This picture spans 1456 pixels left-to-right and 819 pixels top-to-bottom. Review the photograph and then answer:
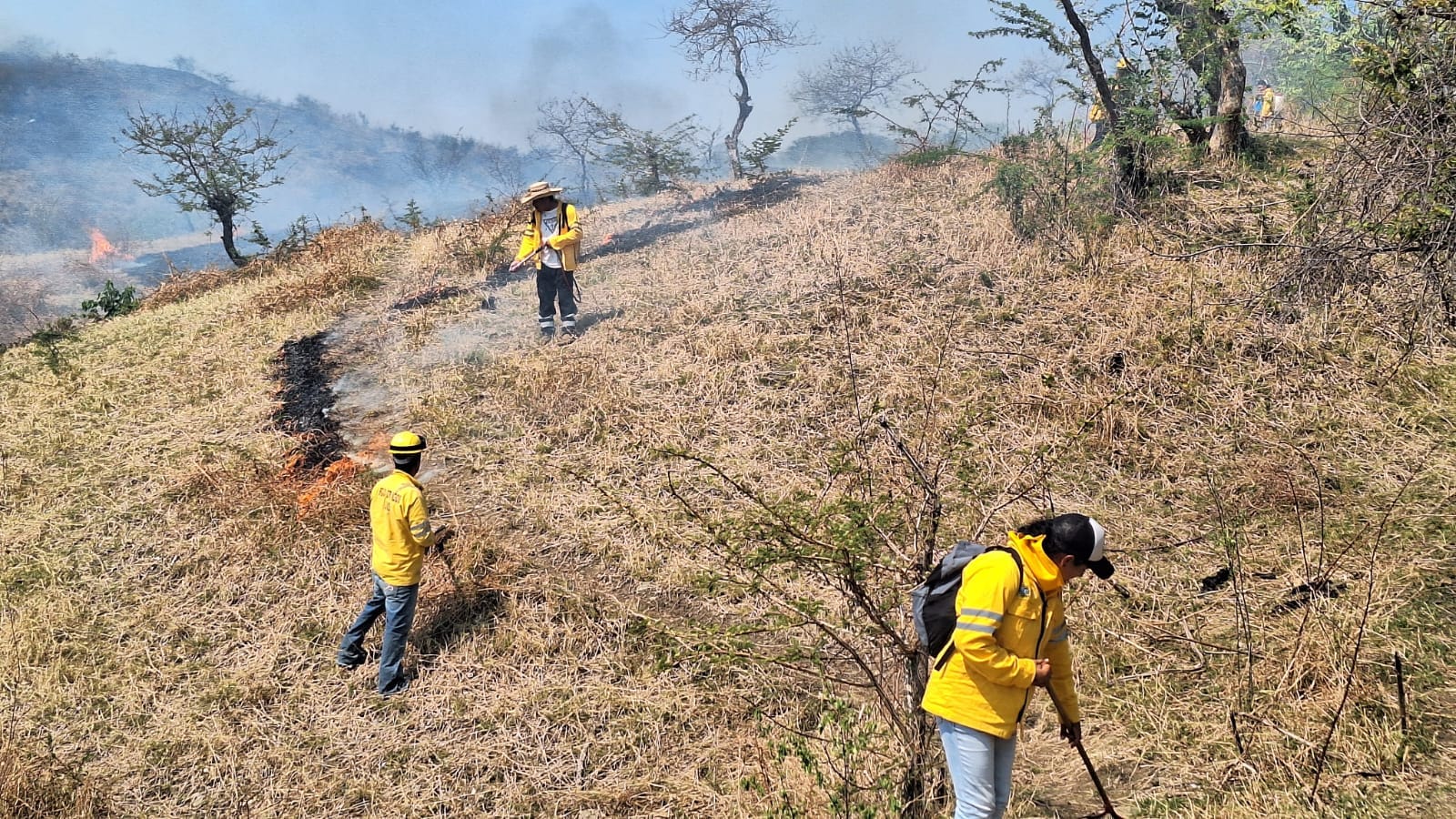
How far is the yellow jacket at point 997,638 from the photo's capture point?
7.47ft

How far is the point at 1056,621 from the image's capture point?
→ 2479 mm

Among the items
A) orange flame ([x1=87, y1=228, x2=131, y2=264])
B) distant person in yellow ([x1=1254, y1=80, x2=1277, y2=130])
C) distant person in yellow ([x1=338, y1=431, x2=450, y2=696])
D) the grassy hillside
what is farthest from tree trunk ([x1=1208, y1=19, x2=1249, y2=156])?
orange flame ([x1=87, y1=228, x2=131, y2=264])

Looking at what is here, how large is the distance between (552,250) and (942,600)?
6.13 meters

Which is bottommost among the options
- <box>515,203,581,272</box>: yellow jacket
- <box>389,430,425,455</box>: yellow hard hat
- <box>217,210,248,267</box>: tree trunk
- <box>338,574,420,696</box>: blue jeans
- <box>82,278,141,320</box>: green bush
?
<box>338,574,420,696</box>: blue jeans

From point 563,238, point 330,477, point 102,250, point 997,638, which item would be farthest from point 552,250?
point 102,250

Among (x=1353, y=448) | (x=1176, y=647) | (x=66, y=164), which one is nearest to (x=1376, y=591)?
(x=1176, y=647)

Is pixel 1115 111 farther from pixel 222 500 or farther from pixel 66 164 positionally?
pixel 66 164

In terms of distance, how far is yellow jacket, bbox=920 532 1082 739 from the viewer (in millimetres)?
2277

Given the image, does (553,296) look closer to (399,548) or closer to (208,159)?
(399,548)

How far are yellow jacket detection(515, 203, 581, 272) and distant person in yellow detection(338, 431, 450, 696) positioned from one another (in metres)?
3.87

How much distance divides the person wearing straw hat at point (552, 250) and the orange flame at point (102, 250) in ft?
92.6

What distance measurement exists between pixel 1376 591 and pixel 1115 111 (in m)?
6.18

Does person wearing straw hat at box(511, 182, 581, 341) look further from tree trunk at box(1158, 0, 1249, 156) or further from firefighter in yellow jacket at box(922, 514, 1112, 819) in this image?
tree trunk at box(1158, 0, 1249, 156)

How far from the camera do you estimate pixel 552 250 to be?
7633mm
